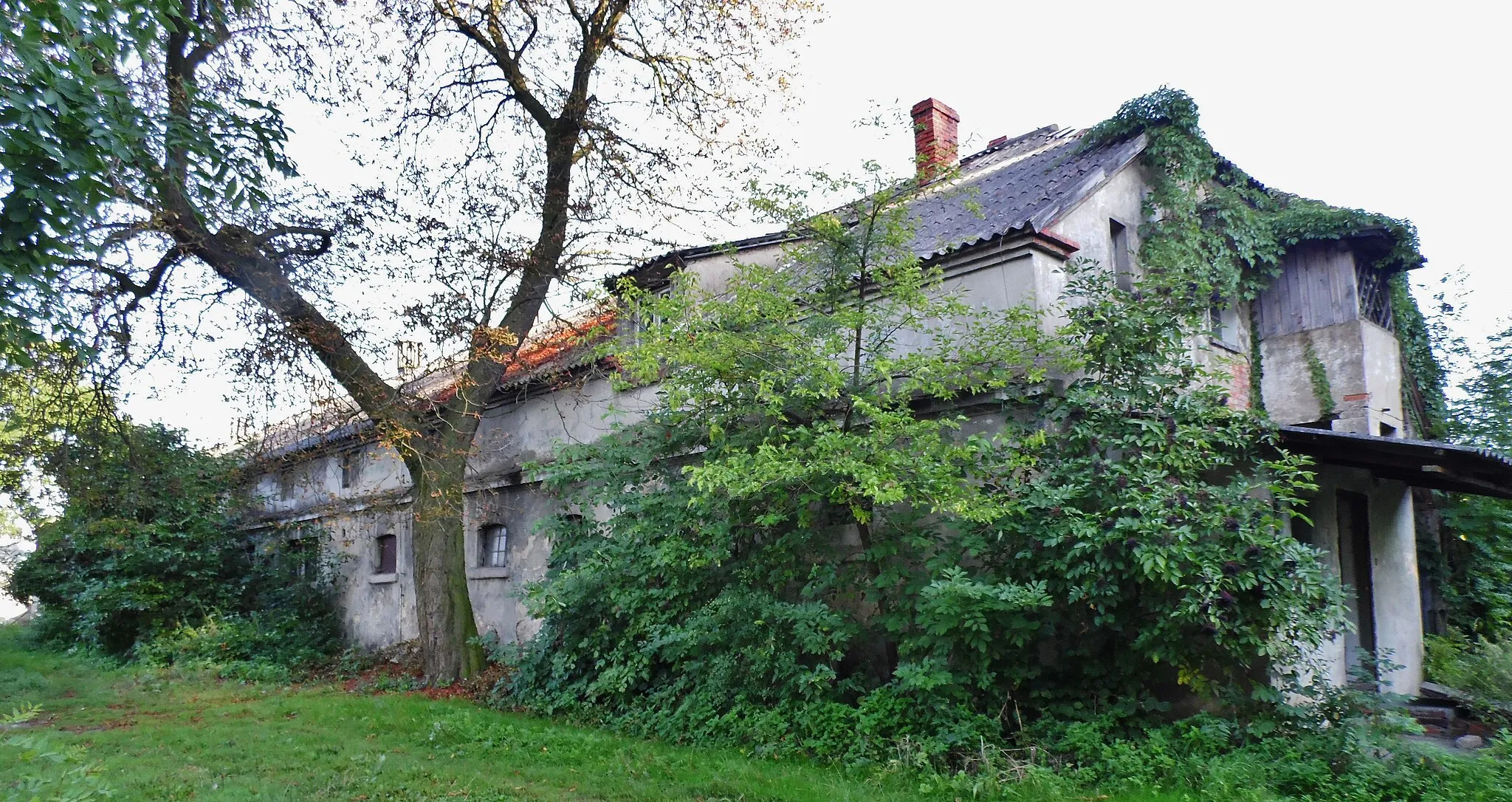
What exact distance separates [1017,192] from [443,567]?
30.4 ft

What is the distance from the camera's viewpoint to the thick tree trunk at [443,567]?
12.4 metres

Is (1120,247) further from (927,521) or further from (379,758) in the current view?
(379,758)

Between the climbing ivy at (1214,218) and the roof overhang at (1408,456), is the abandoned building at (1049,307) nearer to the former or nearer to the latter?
the roof overhang at (1408,456)

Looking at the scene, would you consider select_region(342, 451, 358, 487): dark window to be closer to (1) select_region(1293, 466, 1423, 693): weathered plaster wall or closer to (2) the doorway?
(1) select_region(1293, 466, 1423, 693): weathered plaster wall

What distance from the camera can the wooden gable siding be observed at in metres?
12.0

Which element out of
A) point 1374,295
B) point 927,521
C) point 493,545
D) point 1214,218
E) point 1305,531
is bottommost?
point 493,545

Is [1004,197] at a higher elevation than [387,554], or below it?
higher

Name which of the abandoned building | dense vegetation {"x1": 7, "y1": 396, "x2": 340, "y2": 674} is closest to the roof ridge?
the abandoned building

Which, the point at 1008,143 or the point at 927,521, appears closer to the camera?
the point at 927,521

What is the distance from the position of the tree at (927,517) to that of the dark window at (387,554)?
8817 millimetres

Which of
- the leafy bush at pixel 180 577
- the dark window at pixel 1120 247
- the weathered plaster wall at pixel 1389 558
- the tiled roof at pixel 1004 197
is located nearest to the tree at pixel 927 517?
the tiled roof at pixel 1004 197

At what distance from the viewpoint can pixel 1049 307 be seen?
348 inches

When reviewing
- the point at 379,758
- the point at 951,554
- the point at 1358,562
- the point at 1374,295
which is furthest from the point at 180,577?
the point at 1374,295

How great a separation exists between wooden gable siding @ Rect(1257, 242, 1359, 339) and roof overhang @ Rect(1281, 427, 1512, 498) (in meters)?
3.13
